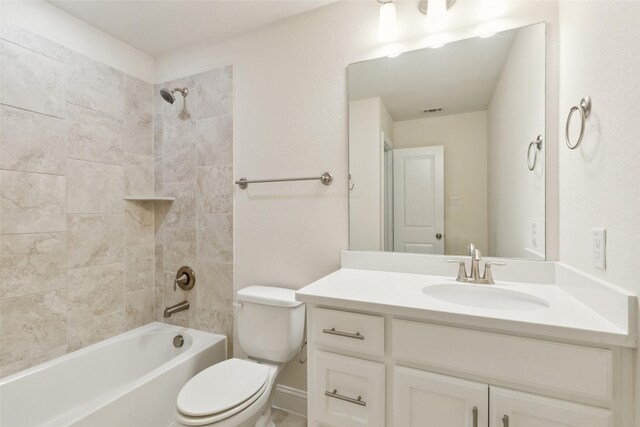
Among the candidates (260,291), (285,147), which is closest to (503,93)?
(285,147)

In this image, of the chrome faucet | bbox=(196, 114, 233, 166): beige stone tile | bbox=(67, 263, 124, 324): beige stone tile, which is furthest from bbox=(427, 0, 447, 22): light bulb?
bbox=(67, 263, 124, 324): beige stone tile

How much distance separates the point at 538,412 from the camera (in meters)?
0.85

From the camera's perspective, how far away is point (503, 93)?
4.52ft

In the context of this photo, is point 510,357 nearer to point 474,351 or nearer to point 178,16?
point 474,351

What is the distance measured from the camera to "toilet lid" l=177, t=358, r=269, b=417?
1.21 metres

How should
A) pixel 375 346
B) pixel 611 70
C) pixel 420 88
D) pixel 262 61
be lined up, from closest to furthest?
pixel 611 70, pixel 375 346, pixel 420 88, pixel 262 61

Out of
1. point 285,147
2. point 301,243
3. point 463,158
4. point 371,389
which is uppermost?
point 285,147

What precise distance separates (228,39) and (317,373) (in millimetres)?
2072

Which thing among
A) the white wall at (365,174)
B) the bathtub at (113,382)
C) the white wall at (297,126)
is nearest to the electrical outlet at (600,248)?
the white wall at (365,174)

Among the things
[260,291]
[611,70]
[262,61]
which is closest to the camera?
[611,70]

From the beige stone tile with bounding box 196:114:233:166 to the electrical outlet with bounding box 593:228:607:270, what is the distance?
1.85 meters

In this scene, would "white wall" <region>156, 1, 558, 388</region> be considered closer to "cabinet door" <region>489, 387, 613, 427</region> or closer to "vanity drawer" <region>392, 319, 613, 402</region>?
"vanity drawer" <region>392, 319, 613, 402</region>

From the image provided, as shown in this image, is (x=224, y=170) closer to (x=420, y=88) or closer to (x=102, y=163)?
(x=102, y=163)

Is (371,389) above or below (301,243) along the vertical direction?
below
